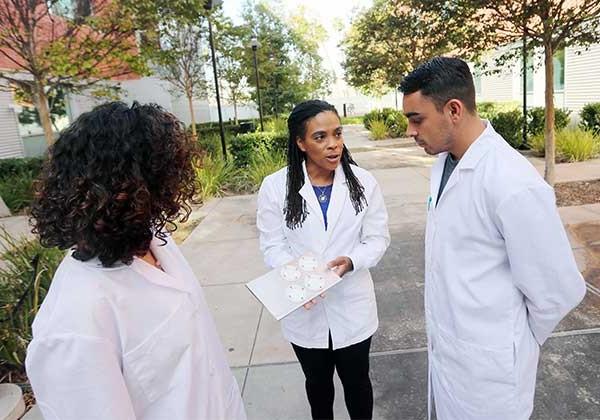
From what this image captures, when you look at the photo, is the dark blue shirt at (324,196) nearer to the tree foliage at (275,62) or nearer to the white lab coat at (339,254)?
the white lab coat at (339,254)

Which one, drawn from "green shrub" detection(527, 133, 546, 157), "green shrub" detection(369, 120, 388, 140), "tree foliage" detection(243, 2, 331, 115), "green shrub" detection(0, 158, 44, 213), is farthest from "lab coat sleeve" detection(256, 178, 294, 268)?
"tree foliage" detection(243, 2, 331, 115)

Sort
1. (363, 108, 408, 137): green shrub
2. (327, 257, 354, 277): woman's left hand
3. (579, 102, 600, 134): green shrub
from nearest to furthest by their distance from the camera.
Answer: (327, 257, 354, 277): woman's left hand < (579, 102, 600, 134): green shrub < (363, 108, 408, 137): green shrub

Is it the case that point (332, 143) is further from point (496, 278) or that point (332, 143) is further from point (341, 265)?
point (496, 278)

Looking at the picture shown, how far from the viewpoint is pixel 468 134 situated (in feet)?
5.16

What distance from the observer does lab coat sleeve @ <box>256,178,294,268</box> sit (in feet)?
7.17

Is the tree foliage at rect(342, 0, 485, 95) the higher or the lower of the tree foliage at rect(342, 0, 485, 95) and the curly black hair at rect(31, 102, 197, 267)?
the higher

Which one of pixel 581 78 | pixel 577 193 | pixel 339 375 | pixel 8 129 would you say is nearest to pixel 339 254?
pixel 339 375

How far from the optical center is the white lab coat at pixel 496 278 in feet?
4.41

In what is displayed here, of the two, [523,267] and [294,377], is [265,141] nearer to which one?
[294,377]

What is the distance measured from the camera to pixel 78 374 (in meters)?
0.97

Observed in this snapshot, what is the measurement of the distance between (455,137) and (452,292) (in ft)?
1.80

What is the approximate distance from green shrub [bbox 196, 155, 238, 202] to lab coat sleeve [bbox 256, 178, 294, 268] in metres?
6.56

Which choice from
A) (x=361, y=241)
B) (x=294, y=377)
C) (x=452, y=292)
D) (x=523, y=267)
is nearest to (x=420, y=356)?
(x=294, y=377)

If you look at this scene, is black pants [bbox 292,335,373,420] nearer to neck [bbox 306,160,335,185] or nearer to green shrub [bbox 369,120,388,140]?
neck [bbox 306,160,335,185]
